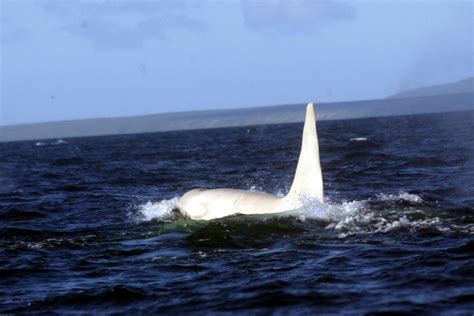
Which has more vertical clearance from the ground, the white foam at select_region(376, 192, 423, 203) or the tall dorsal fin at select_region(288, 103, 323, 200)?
the tall dorsal fin at select_region(288, 103, 323, 200)

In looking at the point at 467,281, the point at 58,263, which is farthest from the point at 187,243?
the point at 467,281

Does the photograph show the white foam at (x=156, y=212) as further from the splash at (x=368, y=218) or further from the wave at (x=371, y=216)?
the splash at (x=368, y=218)

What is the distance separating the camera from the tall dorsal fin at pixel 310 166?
1491cm

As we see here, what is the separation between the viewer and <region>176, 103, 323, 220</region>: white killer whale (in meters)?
15.0

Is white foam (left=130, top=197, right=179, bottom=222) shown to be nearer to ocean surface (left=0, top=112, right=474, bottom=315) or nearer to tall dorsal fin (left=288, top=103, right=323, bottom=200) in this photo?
ocean surface (left=0, top=112, right=474, bottom=315)

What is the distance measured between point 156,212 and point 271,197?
12.1ft

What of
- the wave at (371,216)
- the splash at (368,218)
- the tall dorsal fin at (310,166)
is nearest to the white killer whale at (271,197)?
the tall dorsal fin at (310,166)

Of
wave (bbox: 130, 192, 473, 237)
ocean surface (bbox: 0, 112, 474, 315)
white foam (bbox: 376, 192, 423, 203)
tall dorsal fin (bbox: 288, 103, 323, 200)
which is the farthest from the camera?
white foam (bbox: 376, 192, 423, 203)

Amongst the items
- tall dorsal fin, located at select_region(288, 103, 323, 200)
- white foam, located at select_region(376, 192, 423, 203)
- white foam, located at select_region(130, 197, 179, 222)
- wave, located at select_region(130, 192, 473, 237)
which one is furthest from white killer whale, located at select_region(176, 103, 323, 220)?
white foam, located at select_region(376, 192, 423, 203)

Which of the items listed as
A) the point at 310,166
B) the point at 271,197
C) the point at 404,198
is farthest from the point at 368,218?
the point at 404,198

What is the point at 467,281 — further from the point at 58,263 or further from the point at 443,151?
the point at 443,151

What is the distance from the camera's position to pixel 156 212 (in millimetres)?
19047

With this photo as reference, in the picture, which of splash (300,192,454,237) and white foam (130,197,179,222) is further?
white foam (130,197,179,222)

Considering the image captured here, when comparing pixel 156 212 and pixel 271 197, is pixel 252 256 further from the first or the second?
pixel 156 212
